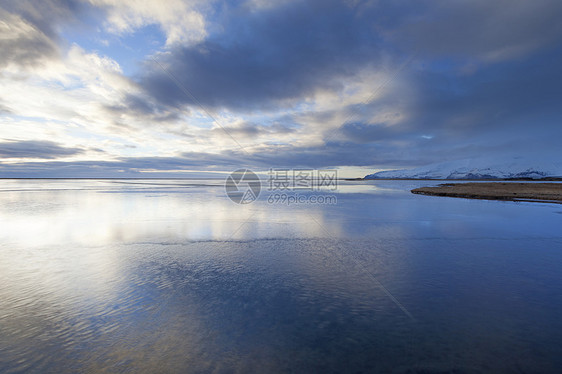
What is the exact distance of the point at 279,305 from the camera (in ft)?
19.9

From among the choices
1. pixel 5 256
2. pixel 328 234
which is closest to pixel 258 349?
pixel 328 234

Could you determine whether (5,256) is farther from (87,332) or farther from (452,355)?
(452,355)

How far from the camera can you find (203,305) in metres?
6.06

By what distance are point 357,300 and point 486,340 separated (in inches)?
96.0

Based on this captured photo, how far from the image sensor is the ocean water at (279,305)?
4316 mm

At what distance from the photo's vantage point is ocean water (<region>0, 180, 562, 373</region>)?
14.2 feet

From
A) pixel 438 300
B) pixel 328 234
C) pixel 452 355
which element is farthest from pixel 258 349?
pixel 328 234

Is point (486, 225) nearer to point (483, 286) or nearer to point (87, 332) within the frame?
point (483, 286)

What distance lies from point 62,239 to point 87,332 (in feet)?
32.1

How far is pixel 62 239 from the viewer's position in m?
12.3

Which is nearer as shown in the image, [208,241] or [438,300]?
[438,300]

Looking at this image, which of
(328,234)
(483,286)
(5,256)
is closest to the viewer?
(483,286)

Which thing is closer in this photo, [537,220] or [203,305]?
[203,305]

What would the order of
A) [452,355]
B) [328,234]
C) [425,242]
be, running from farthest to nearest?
1. [328,234]
2. [425,242]
3. [452,355]
